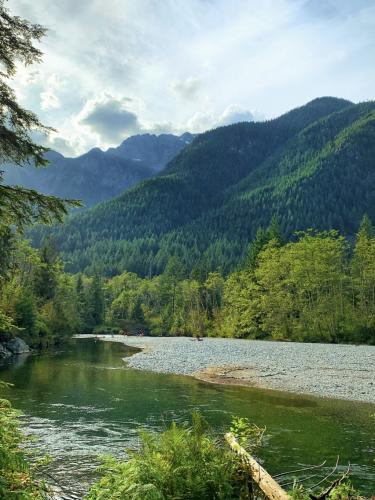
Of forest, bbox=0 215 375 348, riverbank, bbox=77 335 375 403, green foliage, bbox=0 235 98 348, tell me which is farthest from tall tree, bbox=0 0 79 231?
forest, bbox=0 215 375 348

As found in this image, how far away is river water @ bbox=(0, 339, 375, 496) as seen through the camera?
13.0m

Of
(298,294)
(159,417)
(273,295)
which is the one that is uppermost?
(298,294)

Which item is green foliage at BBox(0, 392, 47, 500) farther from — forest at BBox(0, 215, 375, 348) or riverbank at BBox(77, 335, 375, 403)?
forest at BBox(0, 215, 375, 348)

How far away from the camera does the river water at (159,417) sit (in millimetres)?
12977

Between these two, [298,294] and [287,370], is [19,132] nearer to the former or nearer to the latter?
[287,370]

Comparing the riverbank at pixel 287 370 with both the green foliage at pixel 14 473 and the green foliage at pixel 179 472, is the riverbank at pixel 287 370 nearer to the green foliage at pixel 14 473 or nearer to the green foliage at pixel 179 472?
the green foliage at pixel 179 472

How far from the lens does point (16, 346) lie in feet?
154

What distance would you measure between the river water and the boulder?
1584 centimetres

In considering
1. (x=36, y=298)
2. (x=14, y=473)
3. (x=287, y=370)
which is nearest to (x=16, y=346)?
(x=36, y=298)

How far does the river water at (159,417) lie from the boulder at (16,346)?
1584 cm

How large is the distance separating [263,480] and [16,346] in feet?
149

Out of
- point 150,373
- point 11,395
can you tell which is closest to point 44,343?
point 150,373

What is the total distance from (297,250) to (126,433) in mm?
60182

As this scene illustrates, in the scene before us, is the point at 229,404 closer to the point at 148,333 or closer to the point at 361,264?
the point at 361,264
